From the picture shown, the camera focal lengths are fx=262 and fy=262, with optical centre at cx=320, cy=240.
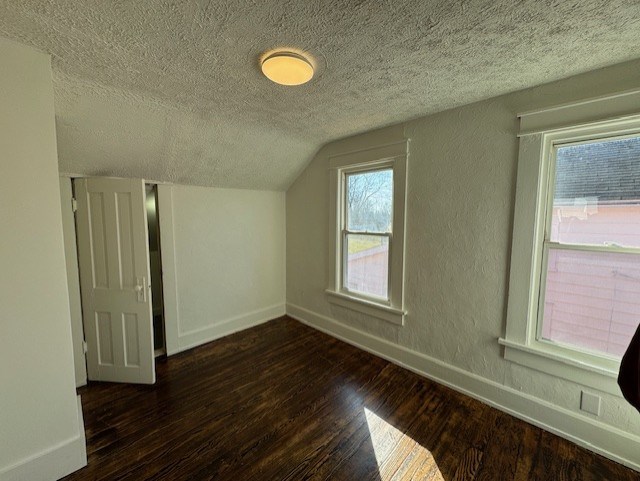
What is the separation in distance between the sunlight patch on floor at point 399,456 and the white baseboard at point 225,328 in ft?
6.81

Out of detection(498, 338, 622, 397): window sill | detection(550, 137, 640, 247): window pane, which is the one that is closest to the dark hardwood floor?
detection(498, 338, 622, 397): window sill

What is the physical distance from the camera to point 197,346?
9.87ft

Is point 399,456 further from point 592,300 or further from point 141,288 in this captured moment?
point 141,288

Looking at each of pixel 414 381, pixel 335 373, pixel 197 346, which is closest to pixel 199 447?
pixel 335 373

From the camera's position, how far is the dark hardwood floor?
5.08 ft

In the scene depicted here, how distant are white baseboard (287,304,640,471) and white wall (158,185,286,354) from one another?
150 centimetres

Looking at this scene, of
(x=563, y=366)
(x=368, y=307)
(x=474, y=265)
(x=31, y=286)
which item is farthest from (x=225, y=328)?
(x=563, y=366)

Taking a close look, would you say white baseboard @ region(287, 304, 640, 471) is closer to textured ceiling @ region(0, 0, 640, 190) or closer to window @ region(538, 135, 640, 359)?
window @ region(538, 135, 640, 359)

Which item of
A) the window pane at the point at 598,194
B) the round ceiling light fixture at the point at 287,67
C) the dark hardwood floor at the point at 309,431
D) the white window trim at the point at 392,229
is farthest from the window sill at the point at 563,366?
the round ceiling light fixture at the point at 287,67

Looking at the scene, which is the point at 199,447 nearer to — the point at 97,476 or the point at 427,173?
the point at 97,476

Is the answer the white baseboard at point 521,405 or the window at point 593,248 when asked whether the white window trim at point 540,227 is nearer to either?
the window at point 593,248

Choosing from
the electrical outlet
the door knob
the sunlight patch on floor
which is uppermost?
the door knob

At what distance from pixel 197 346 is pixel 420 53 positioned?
3365 millimetres

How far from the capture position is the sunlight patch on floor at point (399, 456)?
153 cm
